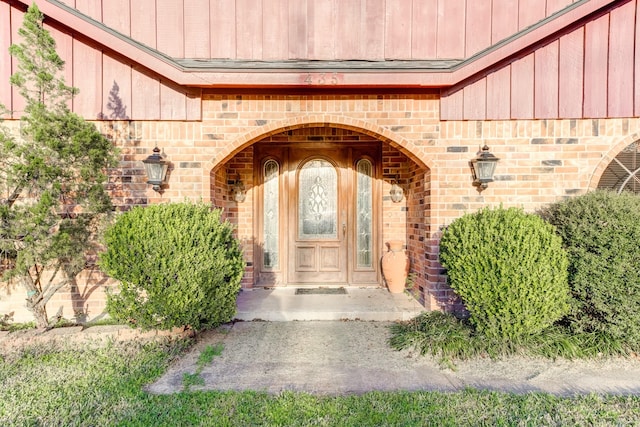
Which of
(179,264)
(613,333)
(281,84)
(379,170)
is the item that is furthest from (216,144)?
(613,333)

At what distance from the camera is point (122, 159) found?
4.17 meters

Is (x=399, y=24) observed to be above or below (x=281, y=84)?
above

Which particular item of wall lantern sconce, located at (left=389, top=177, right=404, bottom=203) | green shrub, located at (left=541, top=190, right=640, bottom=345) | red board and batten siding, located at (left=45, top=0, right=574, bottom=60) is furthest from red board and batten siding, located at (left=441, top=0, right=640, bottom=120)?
wall lantern sconce, located at (left=389, top=177, right=404, bottom=203)

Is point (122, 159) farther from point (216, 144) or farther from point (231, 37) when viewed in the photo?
point (231, 37)

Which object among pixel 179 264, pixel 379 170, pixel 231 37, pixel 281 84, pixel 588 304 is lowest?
pixel 588 304

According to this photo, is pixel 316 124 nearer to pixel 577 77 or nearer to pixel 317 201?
pixel 317 201

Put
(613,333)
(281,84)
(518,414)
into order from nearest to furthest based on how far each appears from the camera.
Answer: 1. (518,414)
2. (613,333)
3. (281,84)

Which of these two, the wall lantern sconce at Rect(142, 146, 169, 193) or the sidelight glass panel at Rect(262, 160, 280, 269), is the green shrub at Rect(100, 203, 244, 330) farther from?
the sidelight glass panel at Rect(262, 160, 280, 269)

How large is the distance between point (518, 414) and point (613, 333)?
5.77 ft

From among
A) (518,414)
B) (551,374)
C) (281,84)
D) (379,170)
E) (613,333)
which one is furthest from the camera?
(379,170)

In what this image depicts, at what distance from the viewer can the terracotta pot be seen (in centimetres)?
512

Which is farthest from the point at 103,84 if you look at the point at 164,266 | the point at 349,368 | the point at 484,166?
the point at 484,166

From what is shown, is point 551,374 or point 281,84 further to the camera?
point 281,84

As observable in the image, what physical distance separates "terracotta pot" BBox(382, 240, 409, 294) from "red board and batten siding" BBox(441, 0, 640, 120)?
2271 mm
